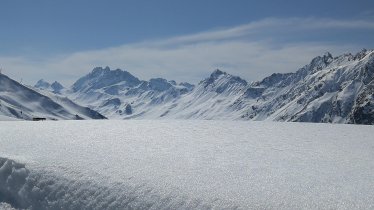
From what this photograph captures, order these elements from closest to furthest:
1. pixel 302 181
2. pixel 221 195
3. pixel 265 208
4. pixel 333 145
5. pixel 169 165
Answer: pixel 265 208
pixel 221 195
pixel 302 181
pixel 169 165
pixel 333 145

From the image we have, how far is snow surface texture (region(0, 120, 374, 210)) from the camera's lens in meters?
9.58

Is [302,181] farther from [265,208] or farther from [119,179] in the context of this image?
[119,179]

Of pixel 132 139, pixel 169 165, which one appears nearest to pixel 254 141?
pixel 132 139

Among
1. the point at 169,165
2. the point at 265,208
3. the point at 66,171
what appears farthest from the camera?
the point at 169,165

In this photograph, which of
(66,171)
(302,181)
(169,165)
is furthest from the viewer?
(169,165)

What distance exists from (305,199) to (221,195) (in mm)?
1847

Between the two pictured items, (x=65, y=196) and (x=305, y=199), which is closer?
(x=305, y=199)

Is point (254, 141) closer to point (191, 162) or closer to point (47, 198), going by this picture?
point (191, 162)

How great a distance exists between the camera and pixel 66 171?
12336mm

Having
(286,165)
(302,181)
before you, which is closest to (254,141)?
(286,165)

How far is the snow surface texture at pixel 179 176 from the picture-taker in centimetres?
958

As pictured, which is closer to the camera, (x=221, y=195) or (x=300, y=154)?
(x=221, y=195)

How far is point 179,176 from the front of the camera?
11.6 meters

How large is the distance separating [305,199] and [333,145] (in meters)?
11.1
